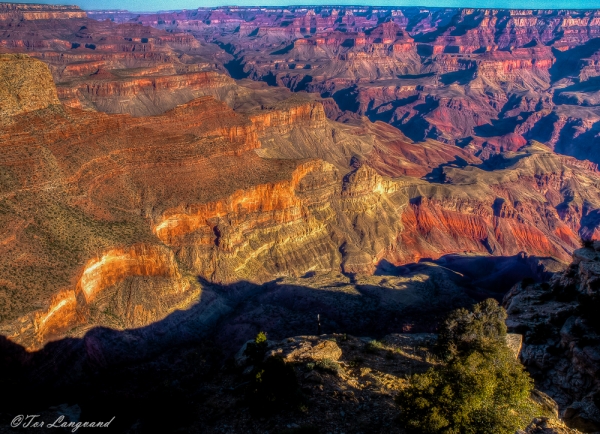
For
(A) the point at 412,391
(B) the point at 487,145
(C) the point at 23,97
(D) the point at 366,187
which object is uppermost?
(C) the point at 23,97

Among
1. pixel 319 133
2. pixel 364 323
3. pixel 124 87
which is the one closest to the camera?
pixel 364 323

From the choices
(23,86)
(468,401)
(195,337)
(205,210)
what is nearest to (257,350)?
(195,337)

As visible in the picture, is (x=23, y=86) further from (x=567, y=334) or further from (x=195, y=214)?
(x=567, y=334)

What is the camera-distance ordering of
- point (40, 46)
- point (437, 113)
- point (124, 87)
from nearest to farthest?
1. point (124, 87)
2. point (437, 113)
3. point (40, 46)

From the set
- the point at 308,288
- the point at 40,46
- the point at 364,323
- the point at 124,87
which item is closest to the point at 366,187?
the point at 308,288

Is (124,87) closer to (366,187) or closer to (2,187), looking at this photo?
(366,187)

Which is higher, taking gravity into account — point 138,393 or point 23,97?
point 23,97
